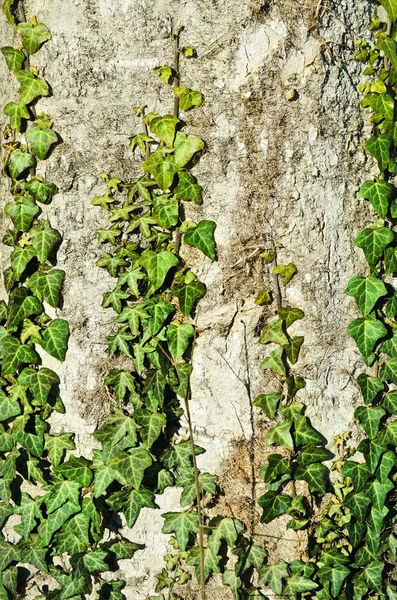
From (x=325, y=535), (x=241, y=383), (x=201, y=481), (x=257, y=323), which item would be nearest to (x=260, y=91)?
(x=257, y=323)

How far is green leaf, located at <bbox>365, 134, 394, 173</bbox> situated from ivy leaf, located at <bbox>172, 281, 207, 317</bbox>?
822mm

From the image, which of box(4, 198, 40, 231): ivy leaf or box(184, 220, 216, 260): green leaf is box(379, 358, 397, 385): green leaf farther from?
box(4, 198, 40, 231): ivy leaf

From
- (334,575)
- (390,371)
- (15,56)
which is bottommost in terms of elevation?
(334,575)

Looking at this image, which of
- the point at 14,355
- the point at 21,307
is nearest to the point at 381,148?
the point at 21,307

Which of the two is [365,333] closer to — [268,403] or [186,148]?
[268,403]

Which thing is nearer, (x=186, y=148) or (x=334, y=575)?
(x=186, y=148)

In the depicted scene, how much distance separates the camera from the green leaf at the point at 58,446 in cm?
279

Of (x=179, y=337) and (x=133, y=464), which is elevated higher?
(x=179, y=337)

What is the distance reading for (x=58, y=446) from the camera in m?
2.80

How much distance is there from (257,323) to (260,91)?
85 cm

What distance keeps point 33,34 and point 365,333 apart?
1.67m

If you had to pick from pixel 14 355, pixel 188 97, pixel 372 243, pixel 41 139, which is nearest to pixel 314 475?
pixel 372 243

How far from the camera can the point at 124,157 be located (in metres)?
2.72

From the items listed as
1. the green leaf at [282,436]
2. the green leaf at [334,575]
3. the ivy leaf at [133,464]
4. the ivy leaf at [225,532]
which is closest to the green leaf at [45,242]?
the ivy leaf at [133,464]
